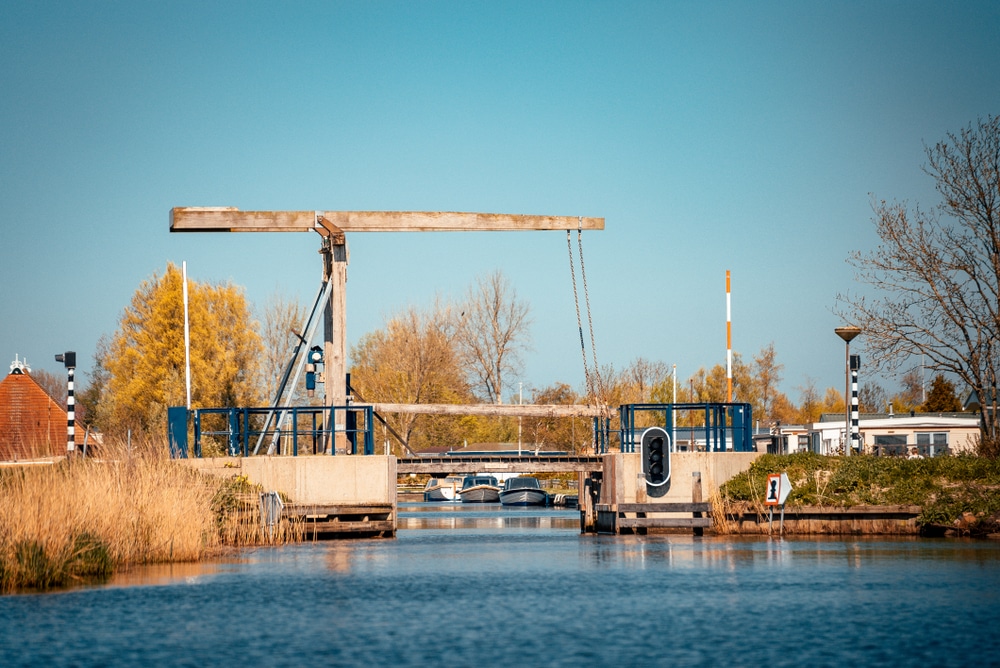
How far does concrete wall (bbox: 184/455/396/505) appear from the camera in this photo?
28.1 meters

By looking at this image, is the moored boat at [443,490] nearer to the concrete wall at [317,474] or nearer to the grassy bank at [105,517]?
the concrete wall at [317,474]

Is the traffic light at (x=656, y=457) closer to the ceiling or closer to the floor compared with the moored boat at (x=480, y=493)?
closer to the ceiling

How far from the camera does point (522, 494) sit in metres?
62.5

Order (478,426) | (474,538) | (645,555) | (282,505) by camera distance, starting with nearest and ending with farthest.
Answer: (645,555) < (282,505) < (474,538) < (478,426)

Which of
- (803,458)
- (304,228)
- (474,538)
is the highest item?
(304,228)

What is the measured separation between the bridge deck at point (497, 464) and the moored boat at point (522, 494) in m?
31.4

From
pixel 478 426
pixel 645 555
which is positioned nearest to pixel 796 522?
pixel 645 555

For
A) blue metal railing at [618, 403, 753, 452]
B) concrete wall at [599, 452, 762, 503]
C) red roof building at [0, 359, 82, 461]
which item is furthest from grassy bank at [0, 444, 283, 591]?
red roof building at [0, 359, 82, 461]

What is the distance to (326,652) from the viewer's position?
13312mm

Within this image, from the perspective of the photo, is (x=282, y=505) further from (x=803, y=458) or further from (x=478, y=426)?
(x=478, y=426)

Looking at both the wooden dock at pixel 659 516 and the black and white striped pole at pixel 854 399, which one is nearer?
the wooden dock at pixel 659 516

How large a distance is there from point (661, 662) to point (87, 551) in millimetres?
10579

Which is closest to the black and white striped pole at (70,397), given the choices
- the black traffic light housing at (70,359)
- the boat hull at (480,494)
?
the black traffic light housing at (70,359)

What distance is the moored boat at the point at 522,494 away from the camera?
205 feet
